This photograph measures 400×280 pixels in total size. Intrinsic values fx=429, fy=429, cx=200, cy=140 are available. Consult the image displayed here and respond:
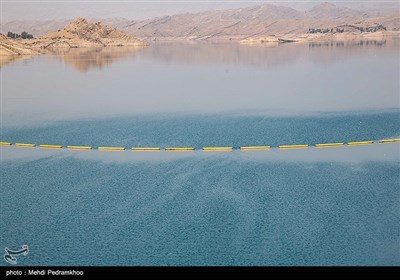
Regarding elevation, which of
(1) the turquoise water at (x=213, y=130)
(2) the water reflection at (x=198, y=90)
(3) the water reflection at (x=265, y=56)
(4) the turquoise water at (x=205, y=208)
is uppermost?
(3) the water reflection at (x=265, y=56)

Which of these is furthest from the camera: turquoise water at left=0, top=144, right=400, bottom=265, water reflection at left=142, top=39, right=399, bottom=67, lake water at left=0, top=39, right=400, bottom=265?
water reflection at left=142, top=39, right=399, bottom=67

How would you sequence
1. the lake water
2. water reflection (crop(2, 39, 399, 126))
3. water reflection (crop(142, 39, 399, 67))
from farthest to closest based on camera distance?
water reflection (crop(142, 39, 399, 67))
water reflection (crop(2, 39, 399, 126))
the lake water

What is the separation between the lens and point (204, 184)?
29.3m

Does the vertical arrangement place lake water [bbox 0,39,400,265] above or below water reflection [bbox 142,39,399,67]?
below

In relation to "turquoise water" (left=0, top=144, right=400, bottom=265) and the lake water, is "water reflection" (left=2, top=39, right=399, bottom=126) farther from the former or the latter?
"turquoise water" (left=0, top=144, right=400, bottom=265)

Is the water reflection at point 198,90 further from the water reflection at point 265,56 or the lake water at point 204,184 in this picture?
the water reflection at point 265,56

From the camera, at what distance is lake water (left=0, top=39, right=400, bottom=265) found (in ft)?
70.1

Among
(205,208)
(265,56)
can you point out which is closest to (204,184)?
(205,208)

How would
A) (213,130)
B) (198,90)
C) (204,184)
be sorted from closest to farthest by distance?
(204,184), (213,130), (198,90)

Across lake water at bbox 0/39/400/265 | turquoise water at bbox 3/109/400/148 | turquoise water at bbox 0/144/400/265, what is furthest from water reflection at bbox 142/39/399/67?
turquoise water at bbox 0/144/400/265

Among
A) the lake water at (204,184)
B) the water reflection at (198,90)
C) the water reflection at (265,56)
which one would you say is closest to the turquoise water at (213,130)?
the lake water at (204,184)

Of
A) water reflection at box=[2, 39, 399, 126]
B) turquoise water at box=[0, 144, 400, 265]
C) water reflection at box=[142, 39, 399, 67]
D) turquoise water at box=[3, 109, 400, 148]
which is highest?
water reflection at box=[142, 39, 399, 67]

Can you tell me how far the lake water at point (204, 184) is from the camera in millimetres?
21375

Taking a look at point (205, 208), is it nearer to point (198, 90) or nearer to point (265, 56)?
point (198, 90)
